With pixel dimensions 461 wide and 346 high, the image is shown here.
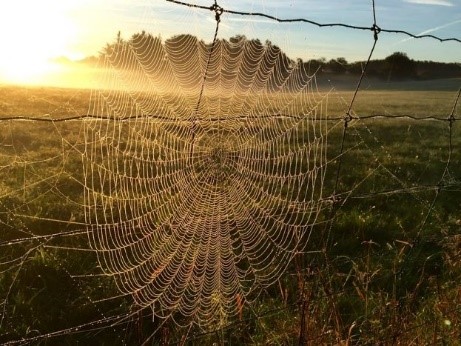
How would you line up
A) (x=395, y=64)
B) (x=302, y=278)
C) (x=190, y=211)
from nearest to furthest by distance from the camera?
(x=302, y=278) → (x=190, y=211) → (x=395, y=64)

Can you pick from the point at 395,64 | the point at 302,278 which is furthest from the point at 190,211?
the point at 395,64

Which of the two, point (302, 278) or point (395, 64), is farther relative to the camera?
point (395, 64)

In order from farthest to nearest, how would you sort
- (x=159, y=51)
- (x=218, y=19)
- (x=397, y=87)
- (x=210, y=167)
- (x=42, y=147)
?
1. (x=397, y=87)
2. (x=42, y=147)
3. (x=210, y=167)
4. (x=159, y=51)
5. (x=218, y=19)

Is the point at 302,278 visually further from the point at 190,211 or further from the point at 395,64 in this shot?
the point at 395,64

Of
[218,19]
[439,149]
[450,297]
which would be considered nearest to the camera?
[218,19]

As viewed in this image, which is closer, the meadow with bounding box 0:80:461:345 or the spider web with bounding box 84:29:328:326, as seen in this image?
the meadow with bounding box 0:80:461:345

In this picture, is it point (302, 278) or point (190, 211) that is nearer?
point (302, 278)

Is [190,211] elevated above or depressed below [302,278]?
below

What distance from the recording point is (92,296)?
3660mm

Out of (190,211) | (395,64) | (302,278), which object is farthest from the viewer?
(395,64)

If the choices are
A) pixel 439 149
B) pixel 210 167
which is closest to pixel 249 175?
pixel 210 167

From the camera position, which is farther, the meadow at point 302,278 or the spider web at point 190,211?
the spider web at point 190,211

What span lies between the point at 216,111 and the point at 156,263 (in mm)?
1691

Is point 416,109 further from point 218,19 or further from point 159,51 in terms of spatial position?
point 218,19
